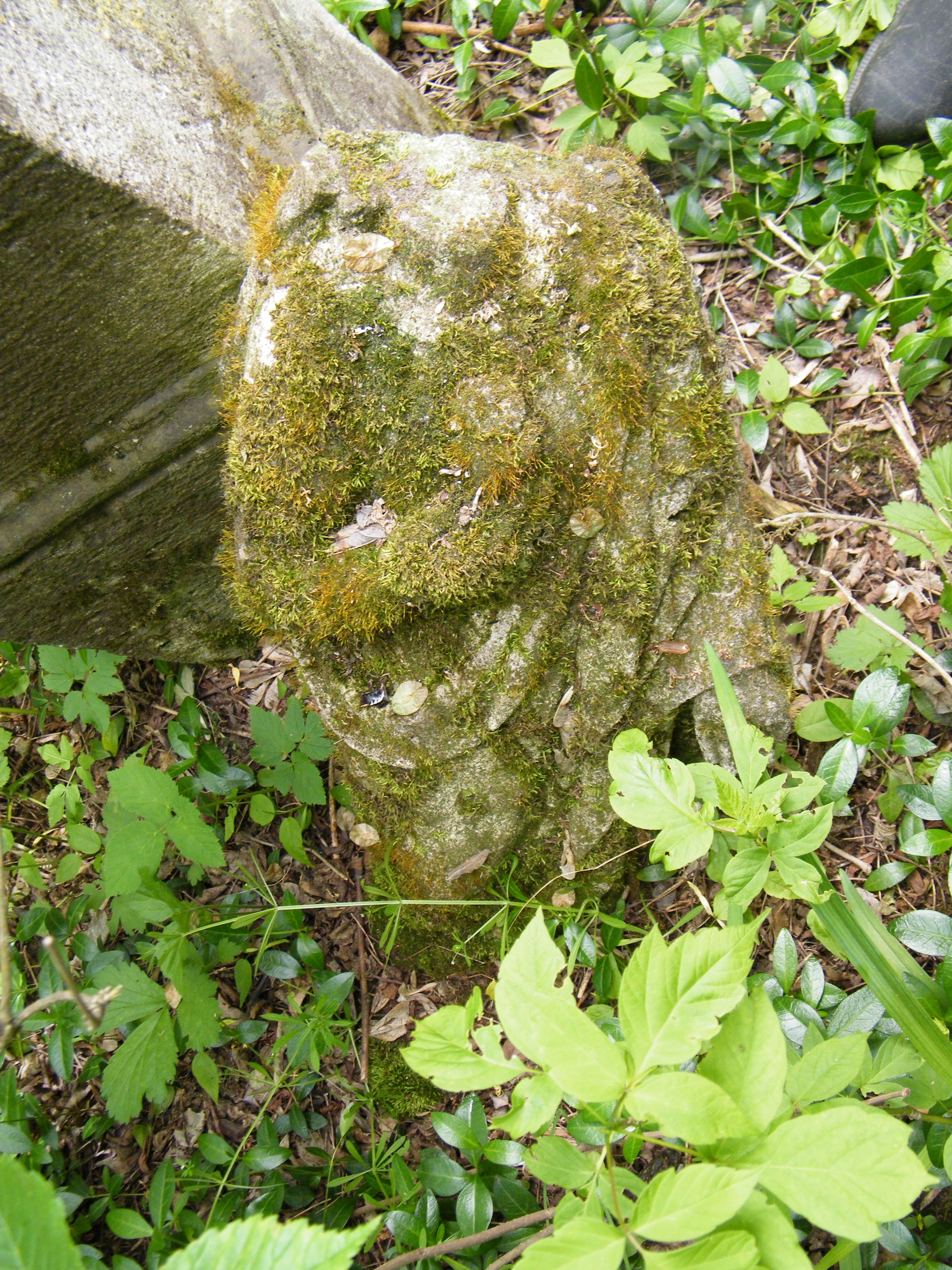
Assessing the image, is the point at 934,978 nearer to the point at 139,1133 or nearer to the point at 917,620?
the point at 917,620

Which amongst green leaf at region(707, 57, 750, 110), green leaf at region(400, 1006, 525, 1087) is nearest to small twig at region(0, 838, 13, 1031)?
green leaf at region(400, 1006, 525, 1087)

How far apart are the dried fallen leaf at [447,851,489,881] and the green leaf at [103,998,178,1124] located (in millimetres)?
913

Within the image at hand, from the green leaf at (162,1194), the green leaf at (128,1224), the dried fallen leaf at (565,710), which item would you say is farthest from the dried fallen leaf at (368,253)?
the green leaf at (128,1224)

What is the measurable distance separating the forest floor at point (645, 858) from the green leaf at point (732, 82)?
346 millimetres

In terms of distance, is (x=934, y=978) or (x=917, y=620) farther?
(x=917, y=620)

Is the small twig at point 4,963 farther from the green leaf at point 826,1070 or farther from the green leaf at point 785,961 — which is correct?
the green leaf at point 785,961

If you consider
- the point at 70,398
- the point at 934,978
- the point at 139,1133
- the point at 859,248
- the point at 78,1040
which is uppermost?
the point at 70,398

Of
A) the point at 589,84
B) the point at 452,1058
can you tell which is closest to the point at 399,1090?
the point at 452,1058

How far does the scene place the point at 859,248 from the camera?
8.49 feet

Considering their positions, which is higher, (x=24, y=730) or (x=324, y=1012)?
(x=24, y=730)

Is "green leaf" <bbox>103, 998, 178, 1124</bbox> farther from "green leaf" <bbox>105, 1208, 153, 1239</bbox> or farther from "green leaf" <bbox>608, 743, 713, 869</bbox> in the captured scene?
"green leaf" <bbox>608, 743, 713, 869</bbox>

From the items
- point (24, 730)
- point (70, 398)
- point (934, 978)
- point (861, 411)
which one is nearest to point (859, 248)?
point (861, 411)

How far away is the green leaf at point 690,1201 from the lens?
2.89ft

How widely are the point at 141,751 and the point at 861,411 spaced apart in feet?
9.66
